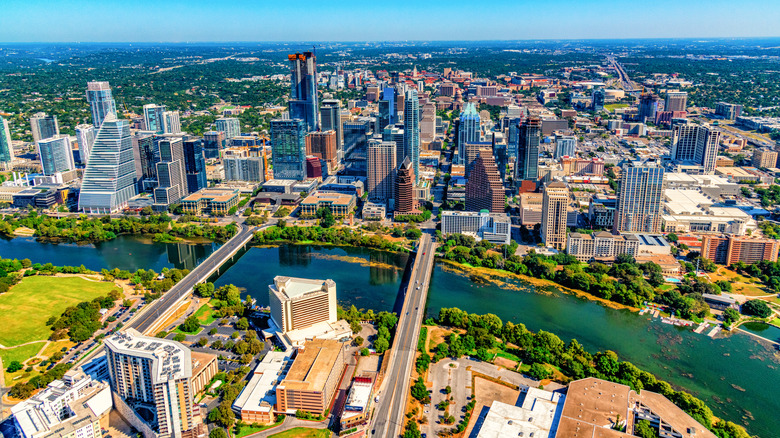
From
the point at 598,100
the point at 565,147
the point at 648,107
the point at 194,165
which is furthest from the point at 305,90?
the point at 598,100

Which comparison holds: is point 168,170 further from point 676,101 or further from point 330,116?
point 676,101

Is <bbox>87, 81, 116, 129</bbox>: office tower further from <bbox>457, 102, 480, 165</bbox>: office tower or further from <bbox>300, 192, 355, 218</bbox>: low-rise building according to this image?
<bbox>457, 102, 480, 165</bbox>: office tower

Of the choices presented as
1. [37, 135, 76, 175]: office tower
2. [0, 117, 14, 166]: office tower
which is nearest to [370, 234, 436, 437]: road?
[37, 135, 76, 175]: office tower

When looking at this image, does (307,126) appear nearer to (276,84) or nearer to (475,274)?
(475,274)

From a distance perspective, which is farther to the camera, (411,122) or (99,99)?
(99,99)

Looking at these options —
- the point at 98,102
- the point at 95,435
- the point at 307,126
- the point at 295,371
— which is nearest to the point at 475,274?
the point at 295,371

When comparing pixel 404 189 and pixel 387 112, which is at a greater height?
pixel 387 112
